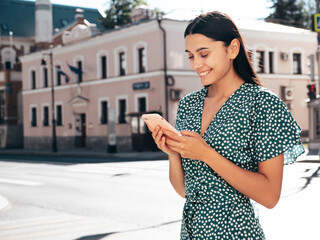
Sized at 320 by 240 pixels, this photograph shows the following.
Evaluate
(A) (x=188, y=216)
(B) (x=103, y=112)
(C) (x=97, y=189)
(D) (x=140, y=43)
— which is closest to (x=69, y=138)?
(B) (x=103, y=112)

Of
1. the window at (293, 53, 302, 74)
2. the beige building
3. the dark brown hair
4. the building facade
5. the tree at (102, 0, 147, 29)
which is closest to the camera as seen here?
the dark brown hair

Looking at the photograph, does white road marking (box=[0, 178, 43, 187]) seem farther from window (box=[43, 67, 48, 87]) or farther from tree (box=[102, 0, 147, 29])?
tree (box=[102, 0, 147, 29])

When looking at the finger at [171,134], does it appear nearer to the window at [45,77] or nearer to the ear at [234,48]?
the ear at [234,48]

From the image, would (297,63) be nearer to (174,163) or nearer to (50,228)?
(50,228)

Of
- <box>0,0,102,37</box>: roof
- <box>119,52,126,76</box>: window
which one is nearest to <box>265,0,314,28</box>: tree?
<box>0,0,102,37</box>: roof

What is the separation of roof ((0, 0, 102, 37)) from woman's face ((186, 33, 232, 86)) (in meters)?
57.4

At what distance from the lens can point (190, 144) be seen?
2055 millimetres

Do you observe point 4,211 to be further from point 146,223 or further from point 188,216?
point 188,216

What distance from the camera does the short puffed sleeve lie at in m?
2.11

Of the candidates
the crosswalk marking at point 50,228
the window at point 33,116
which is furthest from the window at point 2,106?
the crosswalk marking at point 50,228

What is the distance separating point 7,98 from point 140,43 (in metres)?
20.8

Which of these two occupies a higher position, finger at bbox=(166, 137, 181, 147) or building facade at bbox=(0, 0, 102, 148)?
building facade at bbox=(0, 0, 102, 148)

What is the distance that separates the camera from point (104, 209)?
9.96 m

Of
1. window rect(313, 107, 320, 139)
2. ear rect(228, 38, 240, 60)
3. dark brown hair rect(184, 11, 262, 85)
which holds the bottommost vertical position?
window rect(313, 107, 320, 139)
